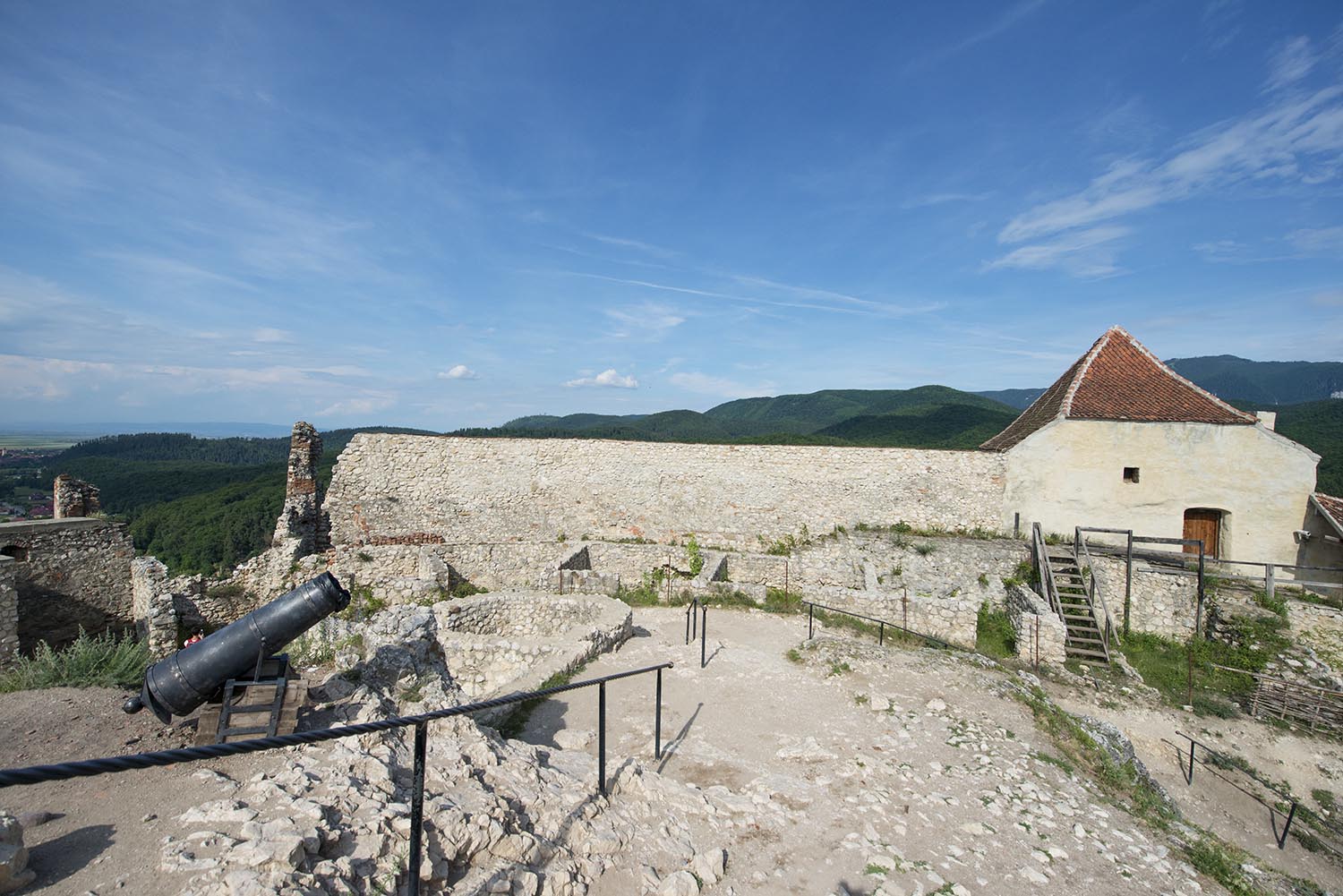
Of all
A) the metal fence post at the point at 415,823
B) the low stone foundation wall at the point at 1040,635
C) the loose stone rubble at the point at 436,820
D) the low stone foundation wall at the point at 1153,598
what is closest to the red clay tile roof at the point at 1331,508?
the low stone foundation wall at the point at 1153,598

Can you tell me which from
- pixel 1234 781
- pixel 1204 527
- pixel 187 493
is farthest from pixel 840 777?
pixel 187 493

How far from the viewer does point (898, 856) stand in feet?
15.6

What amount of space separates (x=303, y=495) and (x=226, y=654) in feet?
43.6

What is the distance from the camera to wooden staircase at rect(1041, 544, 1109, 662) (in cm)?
1190

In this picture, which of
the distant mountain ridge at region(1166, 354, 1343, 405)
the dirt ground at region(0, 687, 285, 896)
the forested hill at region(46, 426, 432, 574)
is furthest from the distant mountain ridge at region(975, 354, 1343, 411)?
the dirt ground at region(0, 687, 285, 896)

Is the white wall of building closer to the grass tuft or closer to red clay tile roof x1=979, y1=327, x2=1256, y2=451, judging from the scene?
red clay tile roof x1=979, y1=327, x2=1256, y2=451

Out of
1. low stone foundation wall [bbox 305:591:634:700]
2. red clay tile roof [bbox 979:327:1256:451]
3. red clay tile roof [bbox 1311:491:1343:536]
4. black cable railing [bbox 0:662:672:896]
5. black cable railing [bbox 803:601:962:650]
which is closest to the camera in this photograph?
black cable railing [bbox 0:662:672:896]

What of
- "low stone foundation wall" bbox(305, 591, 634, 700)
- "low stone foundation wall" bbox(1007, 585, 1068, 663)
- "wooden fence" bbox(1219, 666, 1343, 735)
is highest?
"low stone foundation wall" bbox(305, 591, 634, 700)

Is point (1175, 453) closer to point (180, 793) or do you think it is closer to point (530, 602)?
point (530, 602)

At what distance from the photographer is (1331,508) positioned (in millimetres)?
13297

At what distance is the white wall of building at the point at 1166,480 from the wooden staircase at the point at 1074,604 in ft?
4.28

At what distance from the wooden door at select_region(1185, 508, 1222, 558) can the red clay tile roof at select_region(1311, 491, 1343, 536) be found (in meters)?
1.76

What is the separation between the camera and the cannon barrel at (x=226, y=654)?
4.23 metres

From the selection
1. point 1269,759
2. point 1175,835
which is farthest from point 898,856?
point 1269,759
